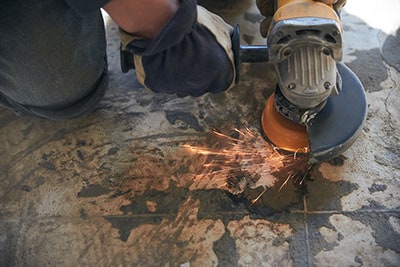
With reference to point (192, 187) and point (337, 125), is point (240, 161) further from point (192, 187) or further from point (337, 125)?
point (337, 125)

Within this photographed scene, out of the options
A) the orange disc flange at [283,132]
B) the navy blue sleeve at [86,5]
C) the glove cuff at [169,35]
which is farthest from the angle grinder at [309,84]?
the navy blue sleeve at [86,5]

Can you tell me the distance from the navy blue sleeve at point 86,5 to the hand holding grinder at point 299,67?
0.15m

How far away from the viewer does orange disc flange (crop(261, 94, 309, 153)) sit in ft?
4.14

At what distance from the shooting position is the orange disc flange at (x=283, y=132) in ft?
4.14

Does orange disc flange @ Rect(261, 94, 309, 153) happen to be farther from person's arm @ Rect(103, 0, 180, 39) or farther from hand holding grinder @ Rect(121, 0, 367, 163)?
person's arm @ Rect(103, 0, 180, 39)

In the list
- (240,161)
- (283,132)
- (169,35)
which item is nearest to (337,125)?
(283,132)

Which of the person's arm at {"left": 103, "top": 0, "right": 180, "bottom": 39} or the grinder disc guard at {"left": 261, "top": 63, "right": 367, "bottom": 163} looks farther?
the grinder disc guard at {"left": 261, "top": 63, "right": 367, "bottom": 163}

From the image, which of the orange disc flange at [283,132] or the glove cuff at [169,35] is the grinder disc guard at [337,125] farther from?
the glove cuff at [169,35]

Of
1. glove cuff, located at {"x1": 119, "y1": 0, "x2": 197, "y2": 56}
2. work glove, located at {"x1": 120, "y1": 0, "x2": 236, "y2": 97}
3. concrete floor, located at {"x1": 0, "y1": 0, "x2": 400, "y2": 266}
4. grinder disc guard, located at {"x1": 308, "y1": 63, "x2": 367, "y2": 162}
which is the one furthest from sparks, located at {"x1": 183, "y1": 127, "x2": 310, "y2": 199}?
glove cuff, located at {"x1": 119, "y1": 0, "x2": 197, "y2": 56}

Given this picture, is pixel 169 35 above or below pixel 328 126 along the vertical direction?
above

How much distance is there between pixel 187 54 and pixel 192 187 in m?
0.43

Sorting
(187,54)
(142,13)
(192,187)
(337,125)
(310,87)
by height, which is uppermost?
(142,13)

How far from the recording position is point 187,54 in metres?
1.00

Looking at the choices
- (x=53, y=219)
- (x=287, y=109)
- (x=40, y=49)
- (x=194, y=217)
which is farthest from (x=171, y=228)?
(x=40, y=49)
